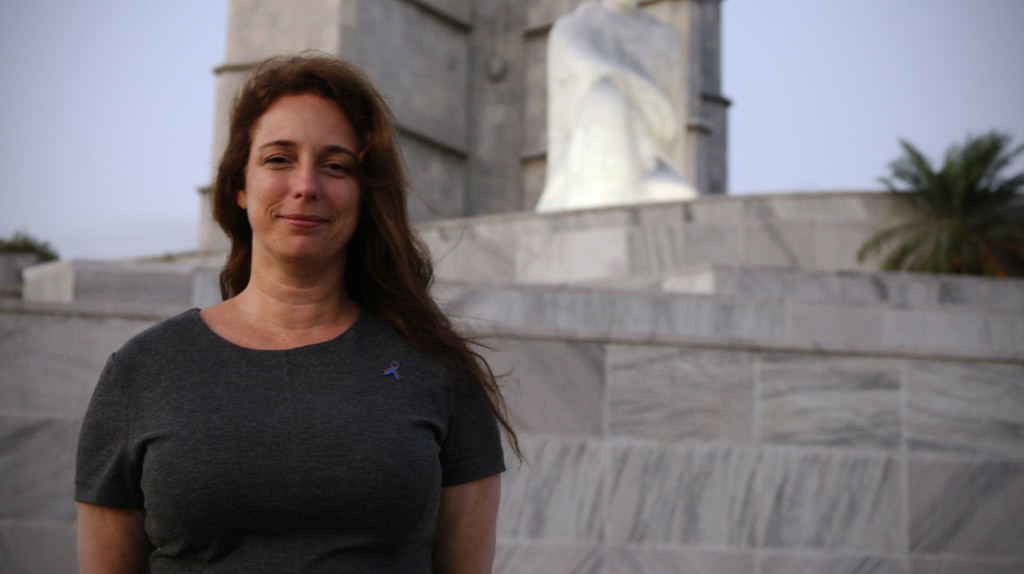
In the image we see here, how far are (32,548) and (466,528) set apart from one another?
2804 millimetres

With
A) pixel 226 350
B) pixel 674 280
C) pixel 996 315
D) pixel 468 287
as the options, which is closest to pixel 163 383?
pixel 226 350

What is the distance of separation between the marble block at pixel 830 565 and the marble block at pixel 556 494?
656mm

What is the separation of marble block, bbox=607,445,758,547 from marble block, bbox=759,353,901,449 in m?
0.27

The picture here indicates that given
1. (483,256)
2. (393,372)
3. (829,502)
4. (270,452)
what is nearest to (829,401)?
(829,502)

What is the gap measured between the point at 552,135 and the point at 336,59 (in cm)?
1174

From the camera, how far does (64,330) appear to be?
404 centimetres

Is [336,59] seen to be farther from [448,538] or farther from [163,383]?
[448,538]

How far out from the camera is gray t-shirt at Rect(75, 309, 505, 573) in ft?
4.81

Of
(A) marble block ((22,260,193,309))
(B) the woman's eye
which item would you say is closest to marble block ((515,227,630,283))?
(A) marble block ((22,260,193,309))

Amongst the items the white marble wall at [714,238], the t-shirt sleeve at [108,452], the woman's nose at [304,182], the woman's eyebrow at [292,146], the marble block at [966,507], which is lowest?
the marble block at [966,507]

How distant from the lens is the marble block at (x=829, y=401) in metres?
4.30

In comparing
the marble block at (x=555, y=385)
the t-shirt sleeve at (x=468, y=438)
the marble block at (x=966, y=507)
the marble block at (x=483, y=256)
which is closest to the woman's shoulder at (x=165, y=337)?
the t-shirt sleeve at (x=468, y=438)

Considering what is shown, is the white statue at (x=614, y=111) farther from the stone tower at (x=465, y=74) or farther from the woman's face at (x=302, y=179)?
the woman's face at (x=302, y=179)

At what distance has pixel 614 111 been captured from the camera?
39.4ft
